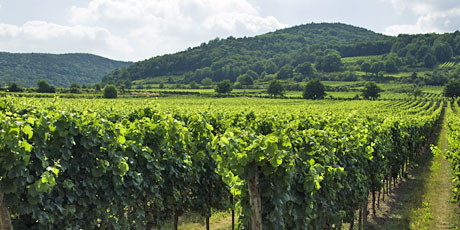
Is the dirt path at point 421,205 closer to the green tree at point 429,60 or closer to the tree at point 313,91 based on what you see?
the tree at point 313,91

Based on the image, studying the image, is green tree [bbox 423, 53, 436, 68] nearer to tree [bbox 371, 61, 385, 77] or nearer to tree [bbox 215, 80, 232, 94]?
tree [bbox 371, 61, 385, 77]

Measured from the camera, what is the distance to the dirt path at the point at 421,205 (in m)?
12.6

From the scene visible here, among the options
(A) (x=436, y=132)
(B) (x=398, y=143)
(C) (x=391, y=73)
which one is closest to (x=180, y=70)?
(C) (x=391, y=73)

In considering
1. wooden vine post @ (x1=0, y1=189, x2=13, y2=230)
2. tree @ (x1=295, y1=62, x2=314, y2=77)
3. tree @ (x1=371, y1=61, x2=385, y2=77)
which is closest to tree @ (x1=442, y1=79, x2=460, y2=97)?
tree @ (x1=371, y1=61, x2=385, y2=77)

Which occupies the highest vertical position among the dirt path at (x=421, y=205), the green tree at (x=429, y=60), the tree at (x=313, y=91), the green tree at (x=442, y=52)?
the green tree at (x=442, y=52)

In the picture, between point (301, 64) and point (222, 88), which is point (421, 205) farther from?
point (301, 64)

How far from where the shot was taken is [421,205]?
48.3ft

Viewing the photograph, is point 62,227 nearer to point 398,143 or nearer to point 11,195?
point 11,195

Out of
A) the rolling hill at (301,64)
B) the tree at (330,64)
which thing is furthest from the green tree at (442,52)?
the tree at (330,64)

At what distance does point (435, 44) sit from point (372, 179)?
625 feet

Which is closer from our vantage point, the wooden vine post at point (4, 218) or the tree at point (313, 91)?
the wooden vine post at point (4, 218)

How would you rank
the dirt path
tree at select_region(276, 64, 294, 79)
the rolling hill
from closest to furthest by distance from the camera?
the dirt path, the rolling hill, tree at select_region(276, 64, 294, 79)

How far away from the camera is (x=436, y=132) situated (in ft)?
143

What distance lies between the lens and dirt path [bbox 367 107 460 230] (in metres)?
12.6
